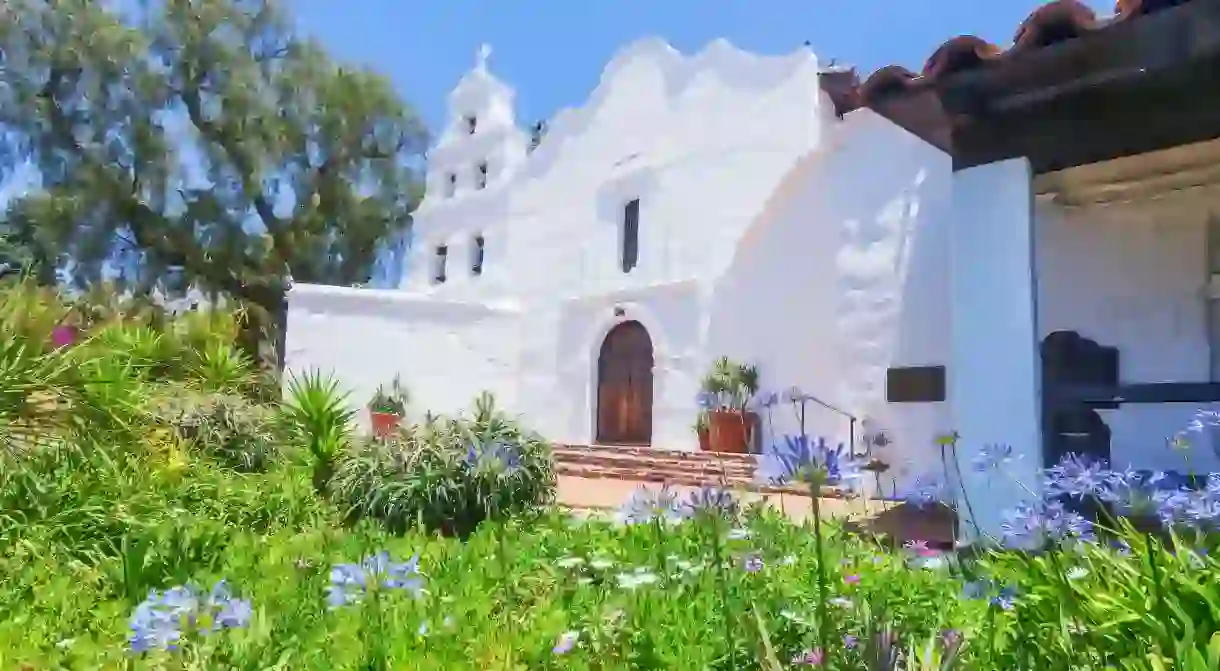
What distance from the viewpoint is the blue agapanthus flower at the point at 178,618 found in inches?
80.7

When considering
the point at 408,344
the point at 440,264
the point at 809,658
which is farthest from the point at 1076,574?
the point at 440,264

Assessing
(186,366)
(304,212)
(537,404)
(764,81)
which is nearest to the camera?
(186,366)

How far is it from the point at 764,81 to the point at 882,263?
6.89m

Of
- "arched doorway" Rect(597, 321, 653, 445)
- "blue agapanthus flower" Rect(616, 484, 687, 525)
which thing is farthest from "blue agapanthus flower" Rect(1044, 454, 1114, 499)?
"arched doorway" Rect(597, 321, 653, 445)

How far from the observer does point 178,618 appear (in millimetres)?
2086

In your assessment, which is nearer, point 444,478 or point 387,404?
point 444,478

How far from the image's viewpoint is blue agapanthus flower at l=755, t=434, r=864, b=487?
1762 mm

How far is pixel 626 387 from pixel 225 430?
6.98 meters

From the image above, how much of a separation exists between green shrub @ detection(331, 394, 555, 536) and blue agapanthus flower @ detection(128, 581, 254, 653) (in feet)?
11.2

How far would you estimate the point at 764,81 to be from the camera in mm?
13445

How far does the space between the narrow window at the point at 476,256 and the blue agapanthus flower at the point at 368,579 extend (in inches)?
649

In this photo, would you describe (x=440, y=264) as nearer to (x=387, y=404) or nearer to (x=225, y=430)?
(x=387, y=404)

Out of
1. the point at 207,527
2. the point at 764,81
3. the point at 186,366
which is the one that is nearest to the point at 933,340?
the point at 207,527

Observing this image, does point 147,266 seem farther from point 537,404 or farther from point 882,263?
point 882,263
